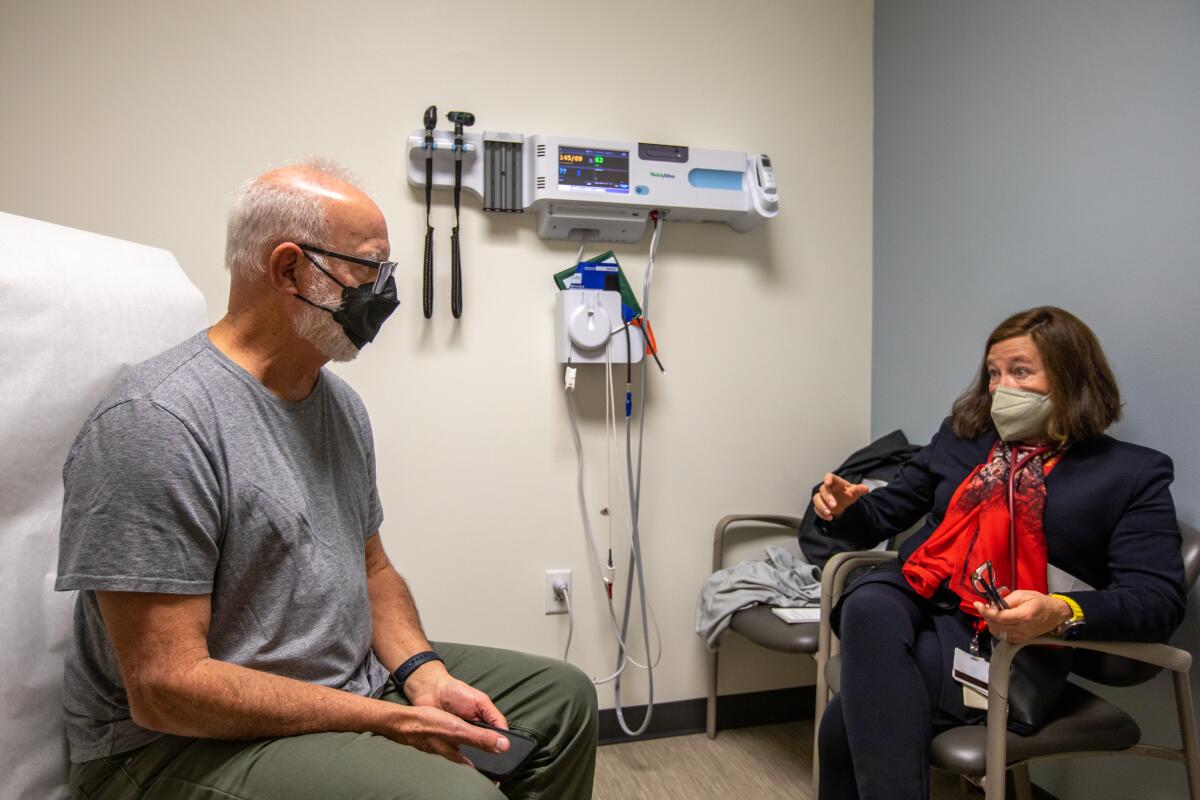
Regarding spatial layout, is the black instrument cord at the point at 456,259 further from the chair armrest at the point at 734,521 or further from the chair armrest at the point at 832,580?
the chair armrest at the point at 832,580

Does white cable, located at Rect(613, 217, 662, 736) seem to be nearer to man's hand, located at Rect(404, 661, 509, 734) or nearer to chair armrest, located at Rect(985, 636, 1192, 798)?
man's hand, located at Rect(404, 661, 509, 734)

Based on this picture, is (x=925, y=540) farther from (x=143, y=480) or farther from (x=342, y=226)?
(x=143, y=480)

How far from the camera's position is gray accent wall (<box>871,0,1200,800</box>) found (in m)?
1.49

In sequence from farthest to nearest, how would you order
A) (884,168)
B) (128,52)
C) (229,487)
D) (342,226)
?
(884,168), (128,52), (342,226), (229,487)

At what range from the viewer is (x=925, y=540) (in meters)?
1.65

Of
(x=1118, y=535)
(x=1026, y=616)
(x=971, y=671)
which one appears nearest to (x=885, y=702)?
(x=971, y=671)

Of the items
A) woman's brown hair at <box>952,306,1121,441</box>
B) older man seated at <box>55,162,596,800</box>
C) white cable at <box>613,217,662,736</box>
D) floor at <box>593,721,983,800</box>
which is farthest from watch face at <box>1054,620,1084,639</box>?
white cable at <box>613,217,662,736</box>

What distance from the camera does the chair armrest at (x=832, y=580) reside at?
1.70 metres

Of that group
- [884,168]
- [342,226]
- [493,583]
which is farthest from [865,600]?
[884,168]

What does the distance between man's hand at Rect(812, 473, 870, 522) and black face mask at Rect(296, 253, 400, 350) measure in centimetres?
101

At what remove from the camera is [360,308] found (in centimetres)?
114

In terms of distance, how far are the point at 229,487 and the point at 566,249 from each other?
4.32 ft

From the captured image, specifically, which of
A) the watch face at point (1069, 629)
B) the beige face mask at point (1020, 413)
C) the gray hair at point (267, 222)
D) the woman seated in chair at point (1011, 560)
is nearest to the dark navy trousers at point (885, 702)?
the woman seated in chair at point (1011, 560)

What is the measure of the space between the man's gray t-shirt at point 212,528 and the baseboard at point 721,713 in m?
1.18
